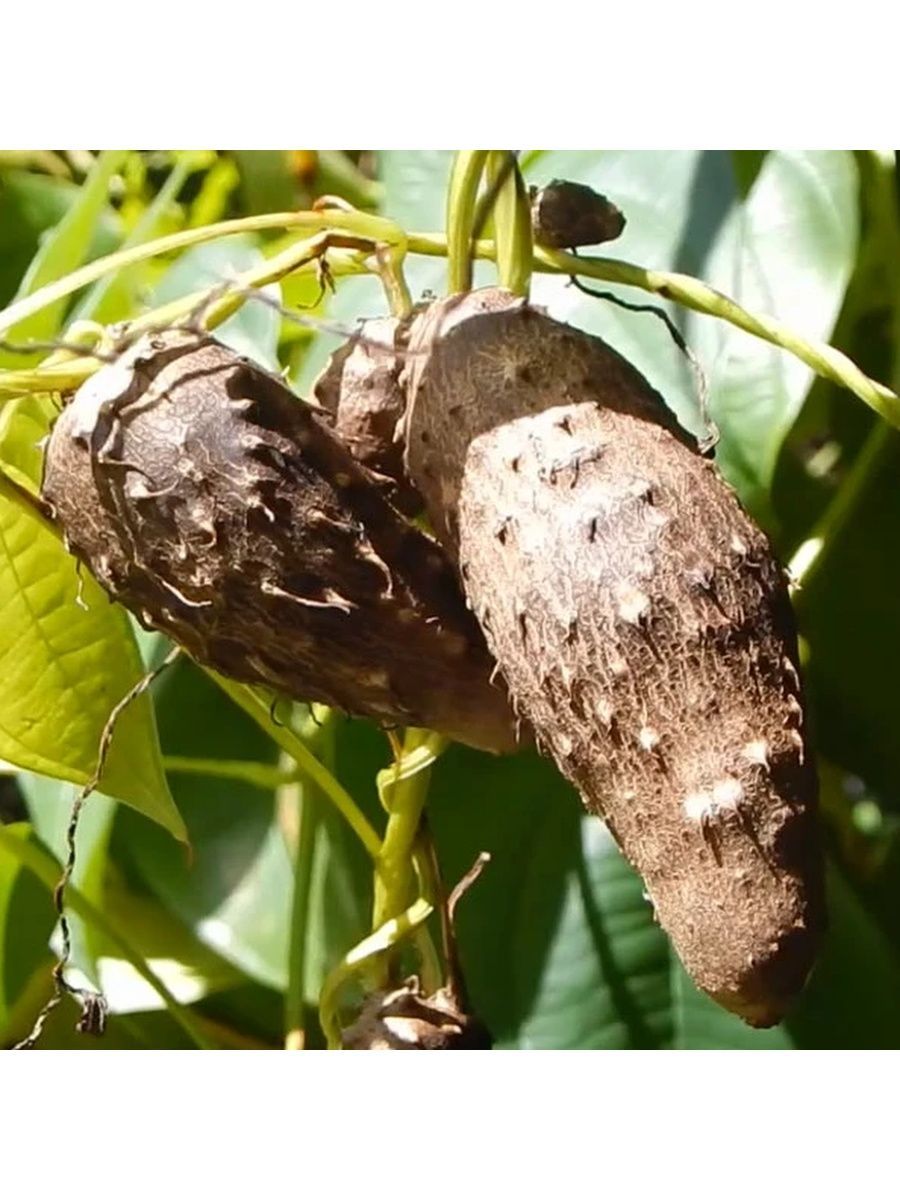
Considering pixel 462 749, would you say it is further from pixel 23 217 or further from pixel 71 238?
pixel 23 217

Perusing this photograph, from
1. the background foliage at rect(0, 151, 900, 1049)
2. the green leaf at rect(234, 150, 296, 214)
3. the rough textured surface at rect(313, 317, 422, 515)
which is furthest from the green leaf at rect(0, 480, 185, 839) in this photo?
the green leaf at rect(234, 150, 296, 214)

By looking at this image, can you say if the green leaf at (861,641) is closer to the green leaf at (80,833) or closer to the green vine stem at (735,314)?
the green vine stem at (735,314)

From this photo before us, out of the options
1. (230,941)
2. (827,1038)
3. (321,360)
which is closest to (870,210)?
(321,360)

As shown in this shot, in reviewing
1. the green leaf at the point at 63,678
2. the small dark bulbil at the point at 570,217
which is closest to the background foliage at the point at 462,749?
the green leaf at the point at 63,678

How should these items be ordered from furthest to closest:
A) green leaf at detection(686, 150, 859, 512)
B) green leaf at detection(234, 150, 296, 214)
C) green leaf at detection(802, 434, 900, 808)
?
green leaf at detection(234, 150, 296, 214) → green leaf at detection(802, 434, 900, 808) → green leaf at detection(686, 150, 859, 512)

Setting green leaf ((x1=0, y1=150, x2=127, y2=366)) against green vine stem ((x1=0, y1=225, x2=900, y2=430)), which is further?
green leaf ((x1=0, y1=150, x2=127, y2=366))

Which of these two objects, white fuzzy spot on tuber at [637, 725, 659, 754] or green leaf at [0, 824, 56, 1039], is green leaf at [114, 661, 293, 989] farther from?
white fuzzy spot on tuber at [637, 725, 659, 754]

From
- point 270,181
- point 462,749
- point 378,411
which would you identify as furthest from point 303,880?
point 270,181
